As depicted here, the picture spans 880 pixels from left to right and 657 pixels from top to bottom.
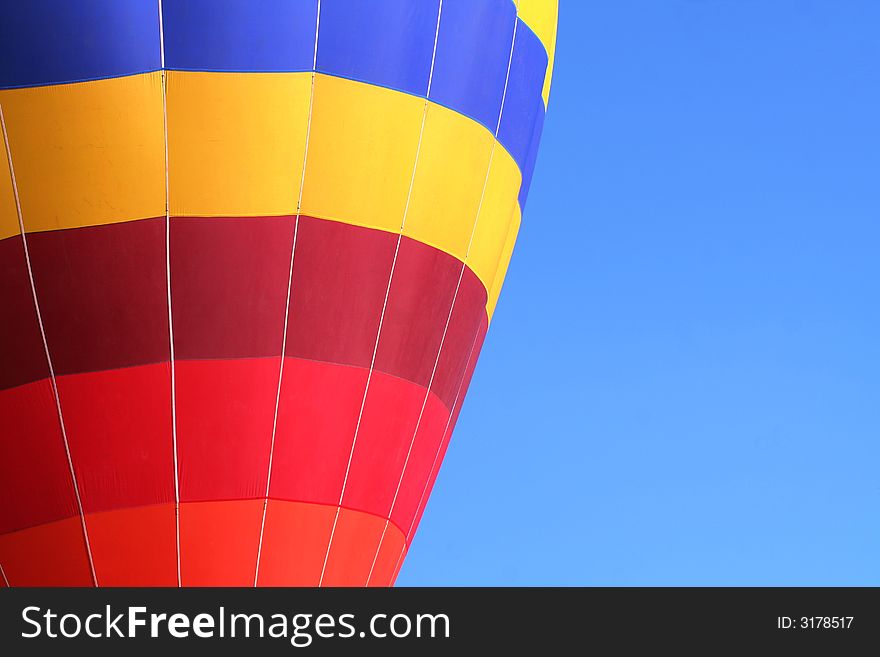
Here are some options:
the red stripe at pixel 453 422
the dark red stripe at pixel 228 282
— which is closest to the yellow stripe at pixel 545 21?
the red stripe at pixel 453 422

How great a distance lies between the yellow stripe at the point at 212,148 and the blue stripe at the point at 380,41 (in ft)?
0.24

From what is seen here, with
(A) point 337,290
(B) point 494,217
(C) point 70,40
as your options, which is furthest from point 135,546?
(B) point 494,217

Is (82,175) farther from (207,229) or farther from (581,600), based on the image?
(581,600)

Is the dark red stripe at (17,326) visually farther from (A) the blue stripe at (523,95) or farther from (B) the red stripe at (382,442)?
(A) the blue stripe at (523,95)

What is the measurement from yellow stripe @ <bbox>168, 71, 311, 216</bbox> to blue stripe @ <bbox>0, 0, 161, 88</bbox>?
0.22 metres

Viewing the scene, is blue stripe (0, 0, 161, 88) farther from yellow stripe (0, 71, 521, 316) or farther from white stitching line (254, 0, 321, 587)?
white stitching line (254, 0, 321, 587)

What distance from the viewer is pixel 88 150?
589 cm

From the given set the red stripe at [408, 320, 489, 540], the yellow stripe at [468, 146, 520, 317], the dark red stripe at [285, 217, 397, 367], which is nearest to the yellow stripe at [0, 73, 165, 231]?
the dark red stripe at [285, 217, 397, 367]

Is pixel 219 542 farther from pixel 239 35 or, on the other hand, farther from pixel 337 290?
pixel 239 35

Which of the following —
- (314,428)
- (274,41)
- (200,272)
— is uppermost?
(274,41)

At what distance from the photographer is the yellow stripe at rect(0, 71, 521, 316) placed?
587 centimetres

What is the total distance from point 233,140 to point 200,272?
0.57 meters

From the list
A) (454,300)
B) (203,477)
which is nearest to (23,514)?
(203,477)

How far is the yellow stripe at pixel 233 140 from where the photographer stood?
5938mm
